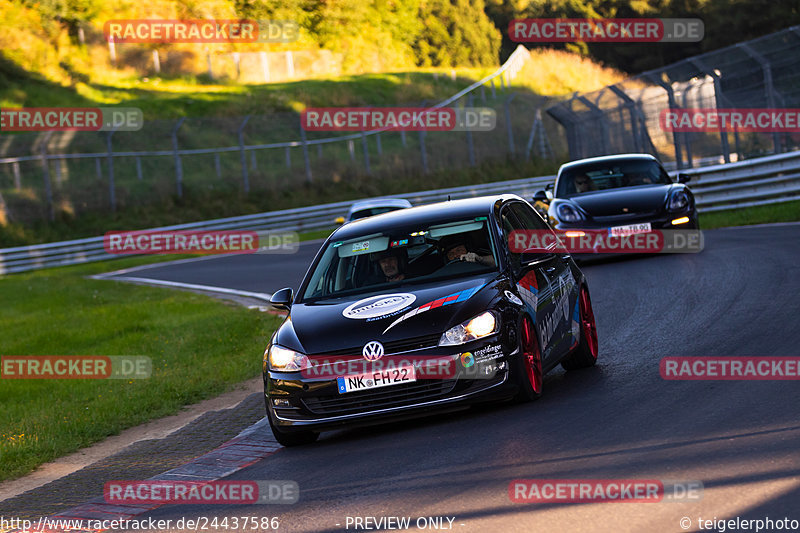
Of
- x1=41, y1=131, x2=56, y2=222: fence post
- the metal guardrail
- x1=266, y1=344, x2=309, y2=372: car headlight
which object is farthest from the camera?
x1=41, y1=131, x2=56, y2=222: fence post

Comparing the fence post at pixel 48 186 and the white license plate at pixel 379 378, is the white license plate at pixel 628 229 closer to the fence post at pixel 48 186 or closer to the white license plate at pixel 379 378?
the white license plate at pixel 379 378

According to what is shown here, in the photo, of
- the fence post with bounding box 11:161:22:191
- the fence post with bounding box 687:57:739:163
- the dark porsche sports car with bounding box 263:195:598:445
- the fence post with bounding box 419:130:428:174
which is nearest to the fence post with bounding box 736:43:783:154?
the fence post with bounding box 687:57:739:163

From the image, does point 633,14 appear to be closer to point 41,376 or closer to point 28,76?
point 28,76

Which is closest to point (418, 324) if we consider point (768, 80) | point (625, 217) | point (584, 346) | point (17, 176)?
point (584, 346)

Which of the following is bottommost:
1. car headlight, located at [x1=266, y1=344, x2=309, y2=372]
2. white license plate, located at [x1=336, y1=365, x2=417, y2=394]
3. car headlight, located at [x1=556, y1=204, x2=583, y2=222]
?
car headlight, located at [x1=556, y1=204, x2=583, y2=222]

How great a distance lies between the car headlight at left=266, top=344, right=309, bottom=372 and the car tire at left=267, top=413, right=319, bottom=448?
0.35 m

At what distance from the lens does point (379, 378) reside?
690cm

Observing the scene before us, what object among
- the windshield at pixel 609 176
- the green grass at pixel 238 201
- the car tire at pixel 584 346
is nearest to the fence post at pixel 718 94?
the windshield at pixel 609 176

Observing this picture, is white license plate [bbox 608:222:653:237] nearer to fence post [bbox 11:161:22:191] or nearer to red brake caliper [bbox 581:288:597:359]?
red brake caliper [bbox 581:288:597:359]

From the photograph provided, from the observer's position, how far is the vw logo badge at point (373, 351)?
691 centimetres

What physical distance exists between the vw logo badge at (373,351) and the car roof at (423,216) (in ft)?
5.08

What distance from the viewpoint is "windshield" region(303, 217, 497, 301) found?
7906mm

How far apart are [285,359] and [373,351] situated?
66cm

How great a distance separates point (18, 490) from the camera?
748 cm
